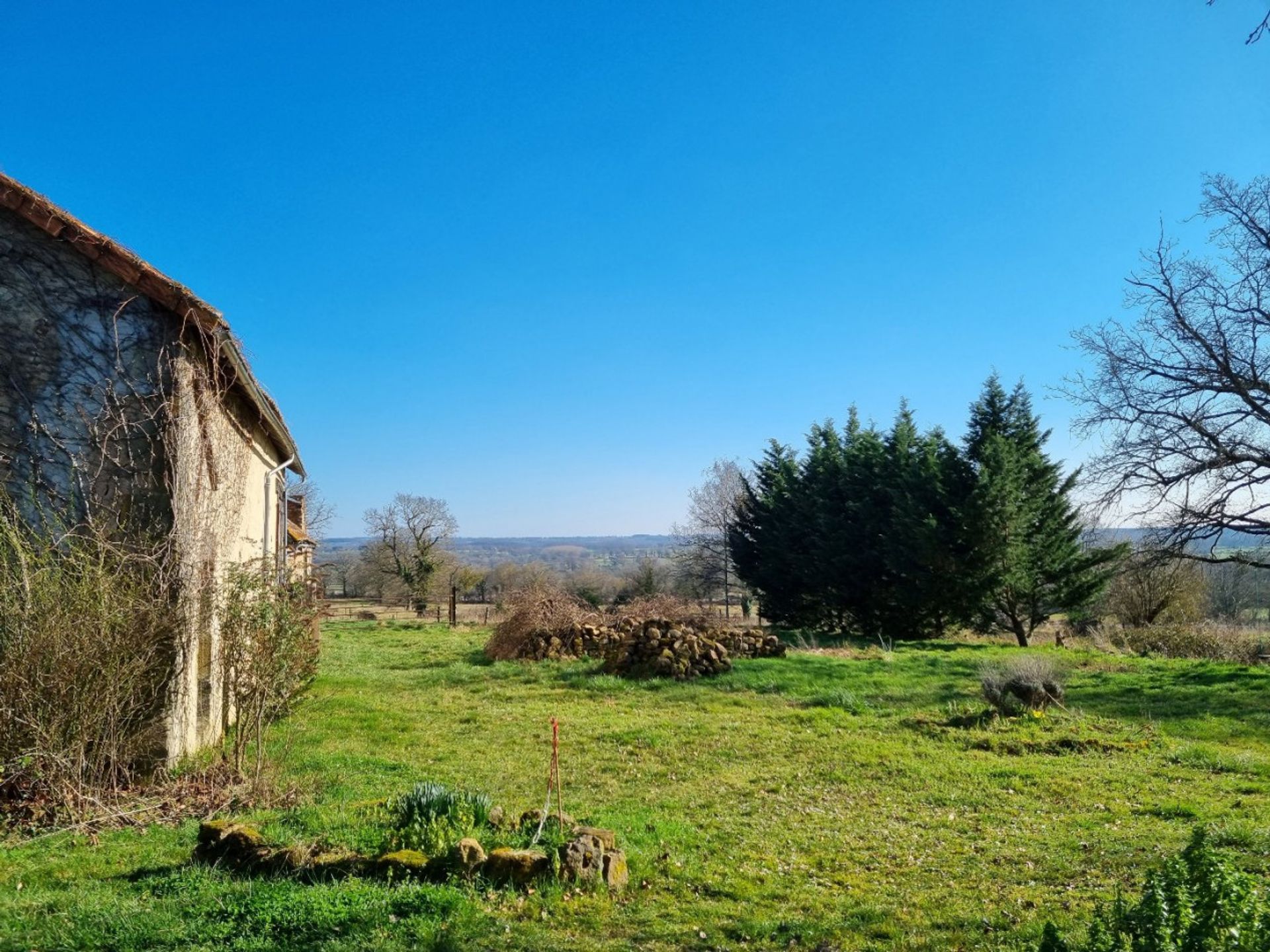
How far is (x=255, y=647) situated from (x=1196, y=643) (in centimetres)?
→ 2382

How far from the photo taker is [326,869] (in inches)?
208

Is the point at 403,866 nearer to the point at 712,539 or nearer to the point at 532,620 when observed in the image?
the point at 532,620

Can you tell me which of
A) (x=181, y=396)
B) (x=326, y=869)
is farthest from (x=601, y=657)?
(x=326, y=869)

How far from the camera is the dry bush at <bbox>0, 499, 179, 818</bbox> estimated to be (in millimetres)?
6676

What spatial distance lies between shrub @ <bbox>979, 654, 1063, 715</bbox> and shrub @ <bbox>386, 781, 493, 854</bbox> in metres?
8.72

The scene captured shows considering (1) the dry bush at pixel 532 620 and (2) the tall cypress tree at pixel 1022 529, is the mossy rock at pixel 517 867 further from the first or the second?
(2) the tall cypress tree at pixel 1022 529

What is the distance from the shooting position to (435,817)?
5.87 metres

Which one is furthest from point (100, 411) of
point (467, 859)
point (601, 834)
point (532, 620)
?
point (532, 620)

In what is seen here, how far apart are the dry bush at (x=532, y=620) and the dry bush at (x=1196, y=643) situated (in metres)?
15.1

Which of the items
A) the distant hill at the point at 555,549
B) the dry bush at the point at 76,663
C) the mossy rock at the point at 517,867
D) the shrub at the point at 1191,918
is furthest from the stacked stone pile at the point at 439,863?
the distant hill at the point at 555,549

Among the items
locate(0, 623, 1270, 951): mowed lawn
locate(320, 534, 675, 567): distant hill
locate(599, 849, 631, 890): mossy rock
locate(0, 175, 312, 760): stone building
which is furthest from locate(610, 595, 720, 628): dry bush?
locate(320, 534, 675, 567): distant hill

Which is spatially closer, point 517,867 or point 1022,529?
point 517,867

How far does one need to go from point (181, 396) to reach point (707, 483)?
4086 centimetres

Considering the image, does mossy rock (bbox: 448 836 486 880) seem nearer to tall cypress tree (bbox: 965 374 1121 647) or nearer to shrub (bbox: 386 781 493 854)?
shrub (bbox: 386 781 493 854)
